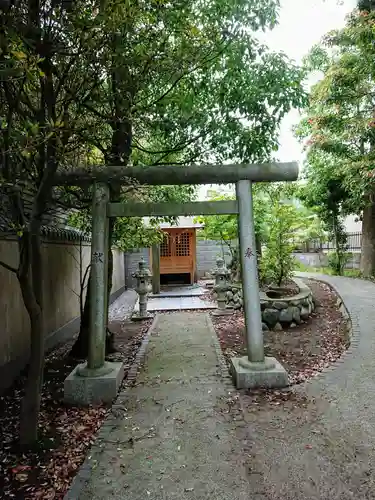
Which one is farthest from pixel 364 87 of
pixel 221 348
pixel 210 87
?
pixel 221 348

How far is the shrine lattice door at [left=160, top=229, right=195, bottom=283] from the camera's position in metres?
13.8

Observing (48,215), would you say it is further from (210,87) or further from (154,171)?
(210,87)

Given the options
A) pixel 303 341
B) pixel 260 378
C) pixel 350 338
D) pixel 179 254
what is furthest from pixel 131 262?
pixel 260 378

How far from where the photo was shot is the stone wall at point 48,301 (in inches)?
181

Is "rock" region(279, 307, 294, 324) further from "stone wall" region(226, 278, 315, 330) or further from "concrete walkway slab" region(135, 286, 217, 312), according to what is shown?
"concrete walkway slab" region(135, 286, 217, 312)

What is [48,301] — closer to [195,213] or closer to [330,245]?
[195,213]

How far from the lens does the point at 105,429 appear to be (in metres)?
3.45

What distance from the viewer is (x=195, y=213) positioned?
15.0 ft

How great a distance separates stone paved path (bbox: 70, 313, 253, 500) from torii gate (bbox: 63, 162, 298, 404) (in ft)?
1.48

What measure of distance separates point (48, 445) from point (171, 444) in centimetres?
105

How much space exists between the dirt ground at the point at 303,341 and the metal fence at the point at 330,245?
6.97m

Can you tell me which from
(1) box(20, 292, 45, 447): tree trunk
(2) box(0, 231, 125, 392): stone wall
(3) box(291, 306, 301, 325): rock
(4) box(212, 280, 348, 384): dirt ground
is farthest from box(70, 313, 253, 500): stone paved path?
(3) box(291, 306, 301, 325): rock

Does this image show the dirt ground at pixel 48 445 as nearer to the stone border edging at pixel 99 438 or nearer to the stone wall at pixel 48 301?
the stone border edging at pixel 99 438

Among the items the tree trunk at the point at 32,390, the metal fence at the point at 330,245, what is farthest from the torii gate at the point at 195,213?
the metal fence at the point at 330,245
